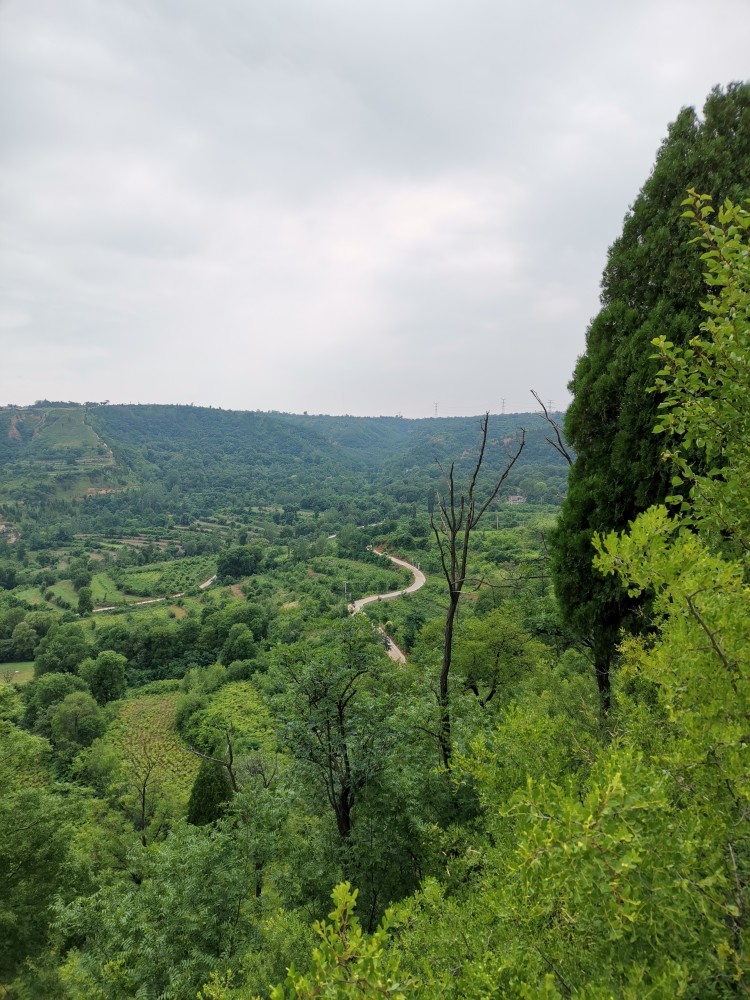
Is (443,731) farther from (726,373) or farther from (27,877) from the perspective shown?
(27,877)

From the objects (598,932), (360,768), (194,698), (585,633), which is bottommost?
(194,698)

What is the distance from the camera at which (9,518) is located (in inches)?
4668

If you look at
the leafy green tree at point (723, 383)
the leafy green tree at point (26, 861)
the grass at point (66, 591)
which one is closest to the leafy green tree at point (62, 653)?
the grass at point (66, 591)

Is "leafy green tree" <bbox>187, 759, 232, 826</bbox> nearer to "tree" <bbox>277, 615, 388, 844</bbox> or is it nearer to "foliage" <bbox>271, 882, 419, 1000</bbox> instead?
"tree" <bbox>277, 615, 388, 844</bbox>

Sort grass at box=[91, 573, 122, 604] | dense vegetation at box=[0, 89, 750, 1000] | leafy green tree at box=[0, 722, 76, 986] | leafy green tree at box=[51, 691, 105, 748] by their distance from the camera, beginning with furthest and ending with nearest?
grass at box=[91, 573, 122, 604], leafy green tree at box=[51, 691, 105, 748], leafy green tree at box=[0, 722, 76, 986], dense vegetation at box=[0, 89, 750, 1000]

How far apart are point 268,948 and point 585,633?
6934mm

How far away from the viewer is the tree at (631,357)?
7273mm

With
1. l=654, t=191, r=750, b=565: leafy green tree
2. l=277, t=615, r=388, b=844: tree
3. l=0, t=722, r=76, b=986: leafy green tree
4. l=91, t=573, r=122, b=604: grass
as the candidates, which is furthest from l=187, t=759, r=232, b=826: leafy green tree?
l=91, t=573, r=122, b=604: grass

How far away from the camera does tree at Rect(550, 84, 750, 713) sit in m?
7.27

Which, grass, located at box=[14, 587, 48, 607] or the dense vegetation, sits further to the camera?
grass, located at box=[14, 587, 48, 607]

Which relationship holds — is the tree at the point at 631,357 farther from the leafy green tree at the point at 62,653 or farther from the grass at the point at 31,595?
the grass at the point at 31,595

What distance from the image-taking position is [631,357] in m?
7.89

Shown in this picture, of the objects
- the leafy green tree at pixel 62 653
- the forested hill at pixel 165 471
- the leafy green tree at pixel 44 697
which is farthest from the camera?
the forested hill at pixel 165 471

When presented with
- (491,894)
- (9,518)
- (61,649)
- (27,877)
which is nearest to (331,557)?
(61,649)
